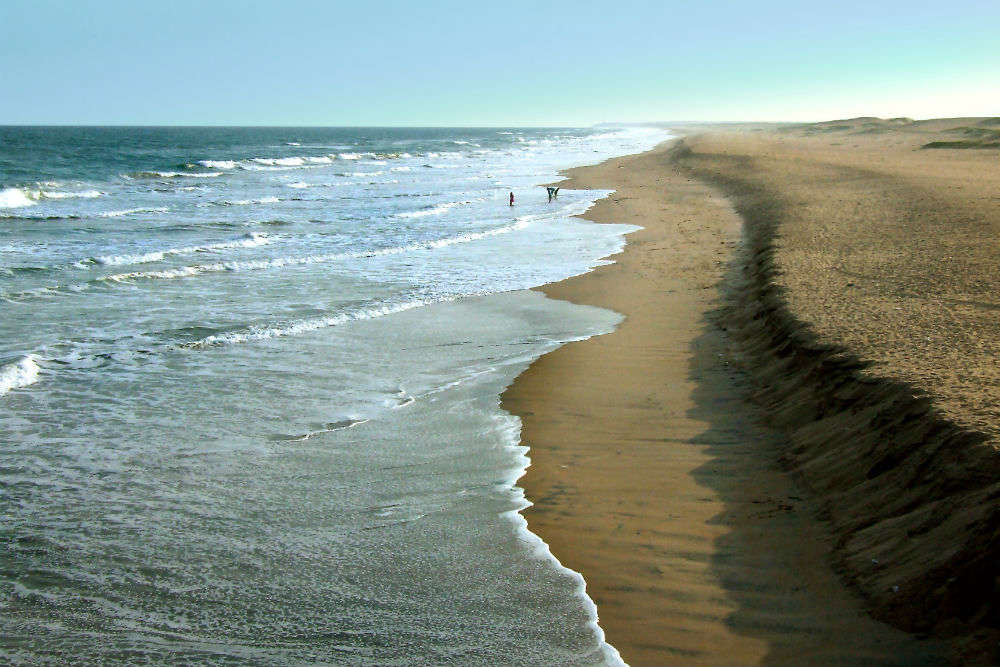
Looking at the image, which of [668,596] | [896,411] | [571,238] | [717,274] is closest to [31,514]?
[668,596]

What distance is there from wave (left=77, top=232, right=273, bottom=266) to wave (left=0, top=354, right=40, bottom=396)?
340 inches

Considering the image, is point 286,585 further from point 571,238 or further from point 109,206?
point 109,206

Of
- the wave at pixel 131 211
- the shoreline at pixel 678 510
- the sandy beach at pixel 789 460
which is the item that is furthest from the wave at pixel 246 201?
the shoreline at pixel 678 510

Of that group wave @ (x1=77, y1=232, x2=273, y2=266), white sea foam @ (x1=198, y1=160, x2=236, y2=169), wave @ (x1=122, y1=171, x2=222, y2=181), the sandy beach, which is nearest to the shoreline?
the sandy beach

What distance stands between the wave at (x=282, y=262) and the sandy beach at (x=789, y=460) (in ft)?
23.6

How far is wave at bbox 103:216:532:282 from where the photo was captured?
51.5 ft

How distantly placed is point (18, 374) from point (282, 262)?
8735 millimetres

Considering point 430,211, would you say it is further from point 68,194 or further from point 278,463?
point 278,463

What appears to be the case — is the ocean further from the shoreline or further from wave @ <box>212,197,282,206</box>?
wave @ <box>212,197,282,206</box>

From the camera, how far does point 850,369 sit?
6.71 metres

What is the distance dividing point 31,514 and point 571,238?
16174 mm

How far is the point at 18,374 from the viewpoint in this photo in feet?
29.2

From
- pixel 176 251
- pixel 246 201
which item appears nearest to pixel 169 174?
pixel 246 201

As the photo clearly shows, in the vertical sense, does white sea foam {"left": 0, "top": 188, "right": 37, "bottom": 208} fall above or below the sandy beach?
above
